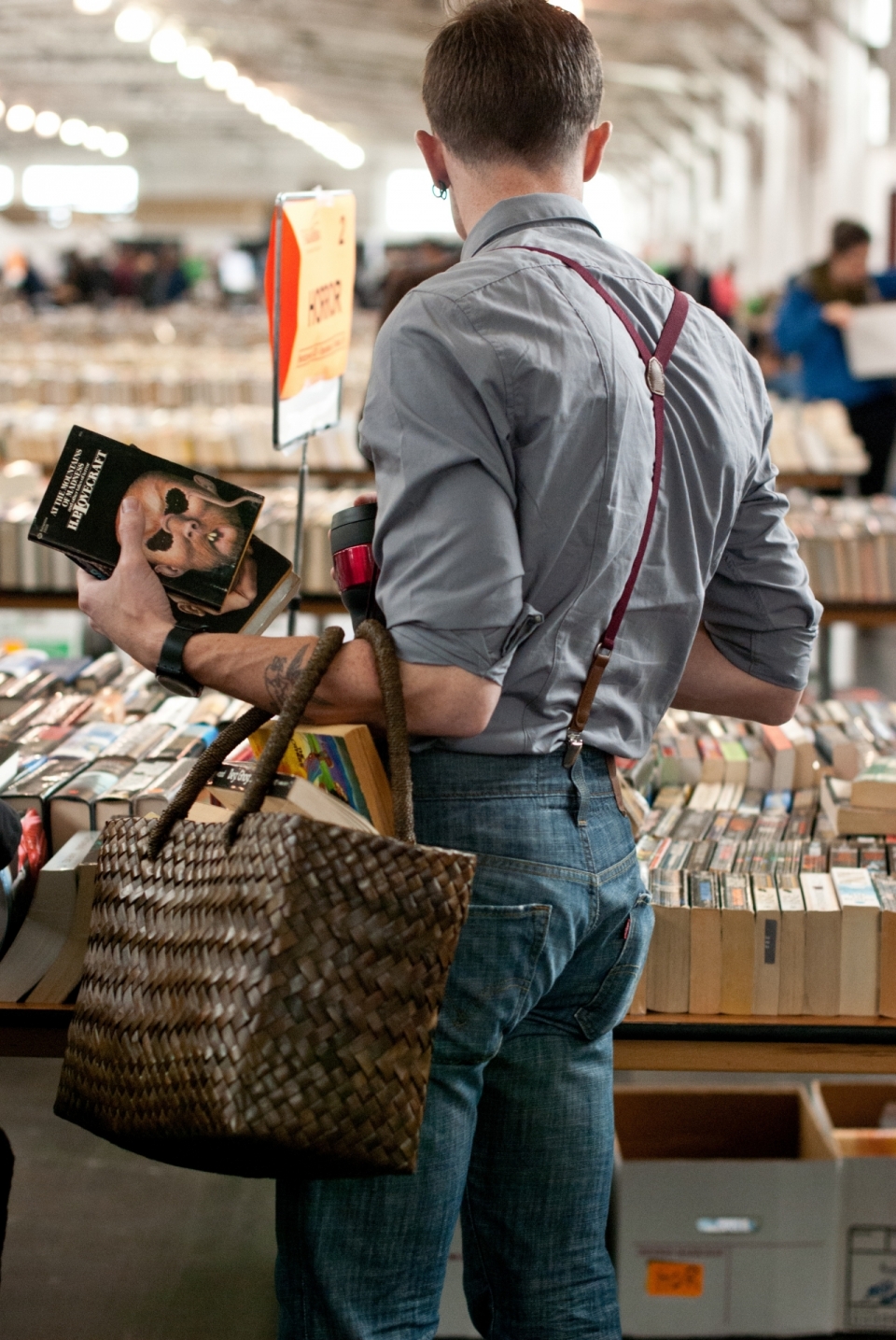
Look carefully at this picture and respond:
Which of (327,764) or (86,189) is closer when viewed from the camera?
(327,764)

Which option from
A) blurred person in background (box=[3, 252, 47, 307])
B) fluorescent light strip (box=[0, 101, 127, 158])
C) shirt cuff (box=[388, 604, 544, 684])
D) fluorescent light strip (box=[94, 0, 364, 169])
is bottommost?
blurred person in background (box=[3, 252, 47, 307])

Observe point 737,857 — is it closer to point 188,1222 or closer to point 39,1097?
point 188,1222

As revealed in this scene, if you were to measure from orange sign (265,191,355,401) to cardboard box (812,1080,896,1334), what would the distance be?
5.02 feet

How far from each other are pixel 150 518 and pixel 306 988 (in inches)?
20.8

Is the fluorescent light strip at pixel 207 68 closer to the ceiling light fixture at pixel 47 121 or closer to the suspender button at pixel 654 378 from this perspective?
the ceiling light fixture at pixel 47 121

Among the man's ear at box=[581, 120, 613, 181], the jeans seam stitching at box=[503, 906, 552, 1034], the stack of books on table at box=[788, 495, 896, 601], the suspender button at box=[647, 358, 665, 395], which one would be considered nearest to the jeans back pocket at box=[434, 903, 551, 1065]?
the jeans seam stitching at box=[503, 906, 552, 1034]

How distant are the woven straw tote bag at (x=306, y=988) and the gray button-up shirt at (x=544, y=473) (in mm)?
108

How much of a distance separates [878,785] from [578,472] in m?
1.12

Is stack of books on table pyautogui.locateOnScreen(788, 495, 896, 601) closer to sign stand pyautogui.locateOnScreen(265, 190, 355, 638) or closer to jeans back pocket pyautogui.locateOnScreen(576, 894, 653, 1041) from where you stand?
sign stand pyautogui.locateOnScreen(265, 190, 355, 638)

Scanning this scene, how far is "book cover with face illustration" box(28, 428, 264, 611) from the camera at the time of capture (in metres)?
1.45

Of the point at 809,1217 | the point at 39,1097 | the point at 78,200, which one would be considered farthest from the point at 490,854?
the point at 78,200

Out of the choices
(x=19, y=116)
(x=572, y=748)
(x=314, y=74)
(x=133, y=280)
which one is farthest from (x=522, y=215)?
(x=314, y=74)

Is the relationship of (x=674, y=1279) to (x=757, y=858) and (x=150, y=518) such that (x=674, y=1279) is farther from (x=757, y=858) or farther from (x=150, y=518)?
(x=150, y=518)

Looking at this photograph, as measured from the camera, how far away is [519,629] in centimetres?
127
